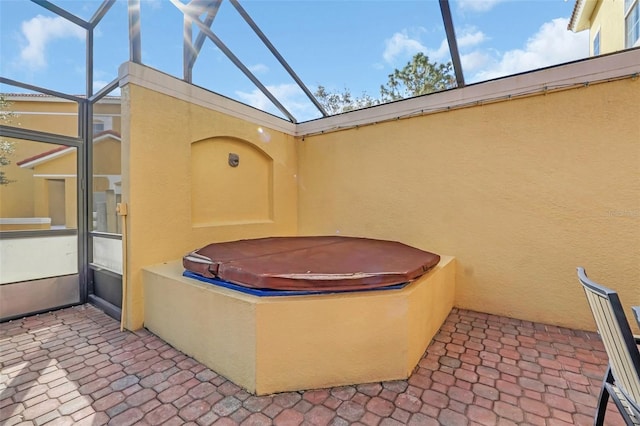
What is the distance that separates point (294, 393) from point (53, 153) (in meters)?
4.47

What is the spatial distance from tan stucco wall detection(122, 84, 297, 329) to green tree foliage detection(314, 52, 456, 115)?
5663mm

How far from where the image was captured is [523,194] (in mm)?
3576

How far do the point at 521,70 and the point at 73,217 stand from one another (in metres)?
6.42

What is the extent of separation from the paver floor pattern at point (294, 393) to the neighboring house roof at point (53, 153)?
81.8 inches

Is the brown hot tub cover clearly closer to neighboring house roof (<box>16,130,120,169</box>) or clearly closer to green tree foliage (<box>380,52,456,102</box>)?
neighboring house roof (<box>16,130,120,169</box>)

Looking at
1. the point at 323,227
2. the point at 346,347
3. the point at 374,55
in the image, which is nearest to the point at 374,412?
the point at 346,347

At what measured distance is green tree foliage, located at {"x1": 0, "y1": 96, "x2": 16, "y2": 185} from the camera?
11.2 feet

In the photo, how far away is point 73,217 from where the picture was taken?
403 centimetres

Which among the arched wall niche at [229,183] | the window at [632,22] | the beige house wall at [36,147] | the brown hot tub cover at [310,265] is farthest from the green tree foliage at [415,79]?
the beige house wall at [36,147]

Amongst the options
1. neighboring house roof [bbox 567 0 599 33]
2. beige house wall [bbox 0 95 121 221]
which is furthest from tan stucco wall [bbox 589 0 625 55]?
beige house wall [bbox 0 95 121 221]

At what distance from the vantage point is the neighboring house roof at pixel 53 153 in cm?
363

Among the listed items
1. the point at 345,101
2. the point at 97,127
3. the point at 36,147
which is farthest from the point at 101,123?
the point at 345,101

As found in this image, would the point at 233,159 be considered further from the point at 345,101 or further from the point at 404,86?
the point at 404,86

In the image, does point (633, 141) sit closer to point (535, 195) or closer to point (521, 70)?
point (535, 195)
